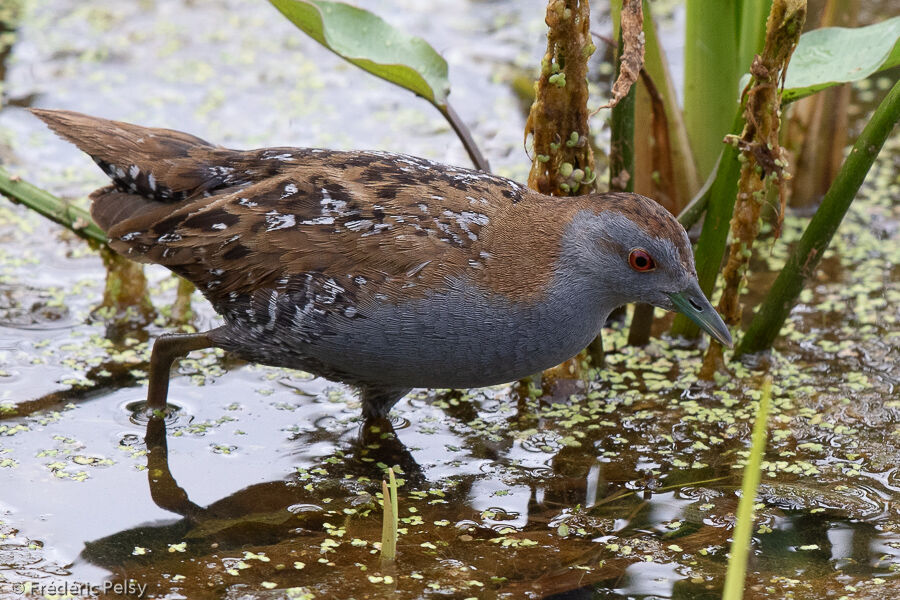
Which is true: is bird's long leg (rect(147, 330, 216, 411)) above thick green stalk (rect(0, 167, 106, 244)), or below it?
below

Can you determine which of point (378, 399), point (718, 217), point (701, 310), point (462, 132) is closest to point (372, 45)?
point (462, 132)

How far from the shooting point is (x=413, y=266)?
381 cm

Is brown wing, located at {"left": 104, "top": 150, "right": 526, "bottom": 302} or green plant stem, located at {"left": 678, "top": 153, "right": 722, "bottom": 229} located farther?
green plant stem, located at {"left": 678, "top": 153, "right": 722, "bottom": 229}

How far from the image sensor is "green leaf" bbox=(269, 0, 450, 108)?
4.43 metres

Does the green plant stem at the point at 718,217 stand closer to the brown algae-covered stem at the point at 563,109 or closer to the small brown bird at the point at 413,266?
the brown algae-covered stem at the point at 563,109

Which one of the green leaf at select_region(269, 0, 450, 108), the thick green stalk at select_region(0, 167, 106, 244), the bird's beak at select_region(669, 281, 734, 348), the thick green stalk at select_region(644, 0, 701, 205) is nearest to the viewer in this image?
the bird's beak at select_region(669, 281, 734, 348)

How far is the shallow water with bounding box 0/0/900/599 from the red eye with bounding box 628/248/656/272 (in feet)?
3.10

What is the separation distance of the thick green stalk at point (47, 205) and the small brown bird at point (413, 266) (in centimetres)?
78

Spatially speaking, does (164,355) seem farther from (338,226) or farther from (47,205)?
(338,226)

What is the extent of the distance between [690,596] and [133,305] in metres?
3.21

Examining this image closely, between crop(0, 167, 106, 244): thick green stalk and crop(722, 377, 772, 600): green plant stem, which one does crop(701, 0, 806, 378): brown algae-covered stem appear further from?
crop(0, 167, 106, 244): thick green stalk

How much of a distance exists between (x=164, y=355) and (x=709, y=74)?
9.31 feet

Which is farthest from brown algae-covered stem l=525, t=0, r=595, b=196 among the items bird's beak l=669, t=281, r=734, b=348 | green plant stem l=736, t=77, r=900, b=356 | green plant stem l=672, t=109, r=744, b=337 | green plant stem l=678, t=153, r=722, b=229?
green plant stem l=736, t=77, r=900, b=356

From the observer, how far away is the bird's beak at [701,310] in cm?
398
